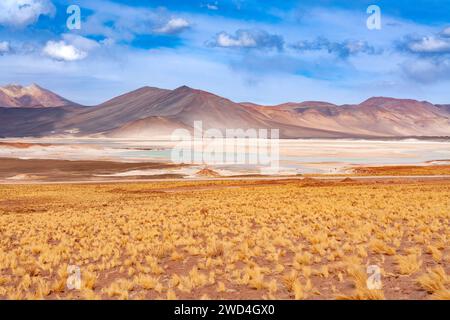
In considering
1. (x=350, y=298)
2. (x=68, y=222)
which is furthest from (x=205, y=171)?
(x=350, y=298)

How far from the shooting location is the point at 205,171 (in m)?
65.8

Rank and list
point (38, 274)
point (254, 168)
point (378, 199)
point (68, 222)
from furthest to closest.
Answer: point (254, 168) < point (378, 199) < point (68, 222) < point (38, 274)

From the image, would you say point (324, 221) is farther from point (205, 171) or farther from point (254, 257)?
point (205, 171)

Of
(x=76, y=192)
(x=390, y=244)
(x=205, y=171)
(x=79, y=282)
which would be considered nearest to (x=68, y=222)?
(x=79, y=282)

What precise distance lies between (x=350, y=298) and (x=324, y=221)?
1007cm

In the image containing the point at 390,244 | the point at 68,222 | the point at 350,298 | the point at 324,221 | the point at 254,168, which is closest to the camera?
the point at 350,298

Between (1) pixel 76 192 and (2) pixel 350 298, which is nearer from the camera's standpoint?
(2) pixel 350 298

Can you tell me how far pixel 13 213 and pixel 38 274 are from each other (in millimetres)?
16568

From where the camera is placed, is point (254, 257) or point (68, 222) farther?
point (68, 222)

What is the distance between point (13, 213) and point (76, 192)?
14017mm
